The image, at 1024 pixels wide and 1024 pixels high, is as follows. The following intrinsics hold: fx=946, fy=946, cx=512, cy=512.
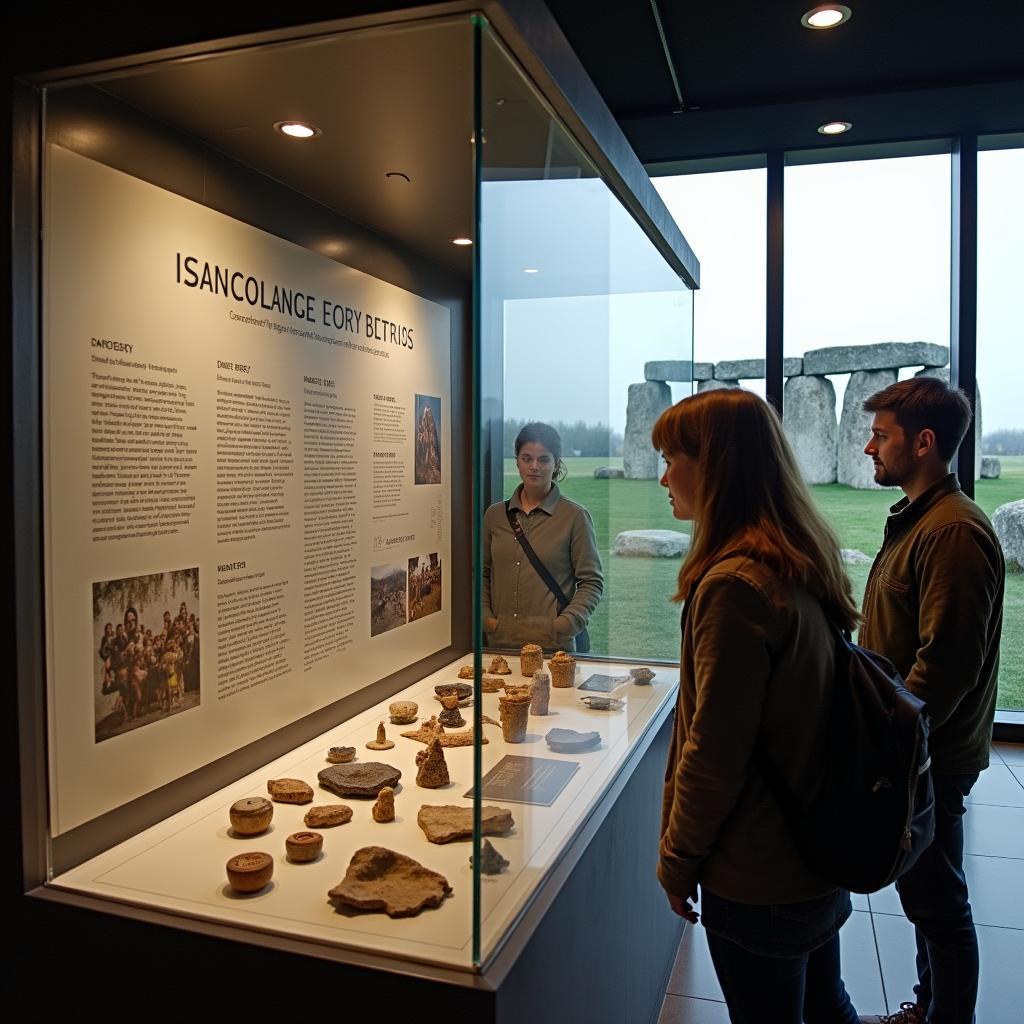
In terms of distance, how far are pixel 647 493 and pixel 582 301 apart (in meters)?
0.98

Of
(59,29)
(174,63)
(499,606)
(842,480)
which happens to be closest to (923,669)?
(499,606)

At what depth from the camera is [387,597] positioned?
3441 mm

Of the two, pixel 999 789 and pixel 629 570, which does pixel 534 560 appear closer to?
pixel 629 570

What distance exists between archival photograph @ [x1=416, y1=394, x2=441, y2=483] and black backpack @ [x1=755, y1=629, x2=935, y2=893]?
88.3 inches

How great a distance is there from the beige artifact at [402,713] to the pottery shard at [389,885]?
1098mm

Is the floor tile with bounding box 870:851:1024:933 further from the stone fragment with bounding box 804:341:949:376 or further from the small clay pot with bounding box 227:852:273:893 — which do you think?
the stone fragment with bounding box 804:341:949:376

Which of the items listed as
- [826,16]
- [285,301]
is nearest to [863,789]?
[285,301]

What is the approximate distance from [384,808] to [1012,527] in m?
4.61

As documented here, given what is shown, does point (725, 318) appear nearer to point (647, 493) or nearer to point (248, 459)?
point (647, 493)

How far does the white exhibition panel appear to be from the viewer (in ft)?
6.44

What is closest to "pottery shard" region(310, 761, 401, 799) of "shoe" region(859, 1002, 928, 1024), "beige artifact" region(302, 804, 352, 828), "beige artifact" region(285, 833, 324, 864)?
"beige artifact" region(302, 804, 352, 828)

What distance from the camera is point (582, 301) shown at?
2340mm

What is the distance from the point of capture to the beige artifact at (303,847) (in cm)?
205

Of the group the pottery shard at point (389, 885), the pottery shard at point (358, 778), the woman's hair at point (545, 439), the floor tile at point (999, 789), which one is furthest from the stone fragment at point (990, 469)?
the pottery shard at point (389, 885)
